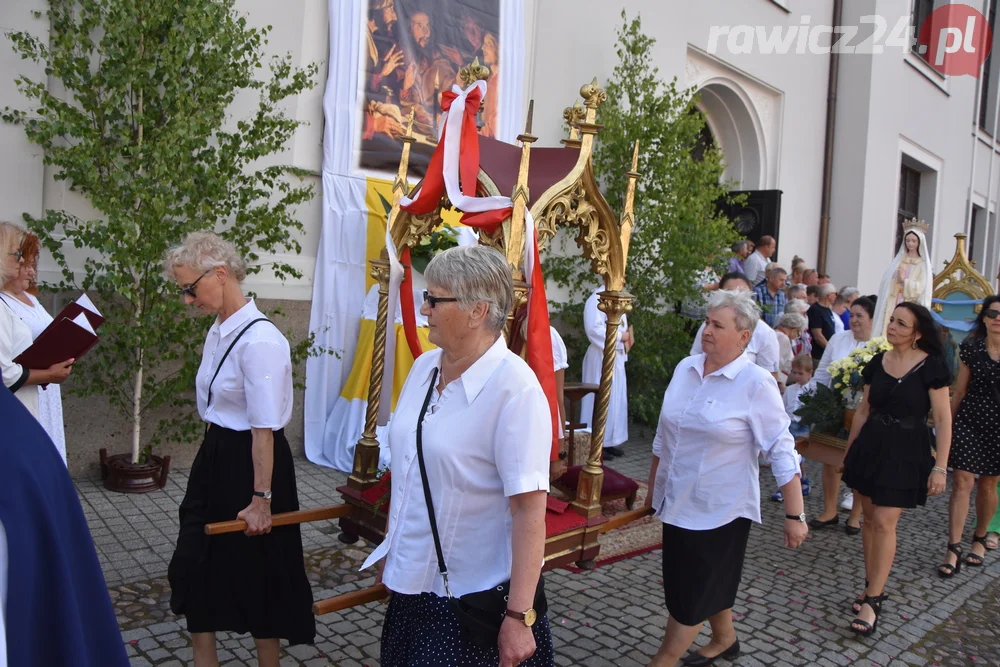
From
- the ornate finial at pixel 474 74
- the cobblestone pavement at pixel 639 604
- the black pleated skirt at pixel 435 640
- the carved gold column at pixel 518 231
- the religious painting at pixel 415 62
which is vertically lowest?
the cobblestone pavement at pixel 639 604

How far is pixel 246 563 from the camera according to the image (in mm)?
2949

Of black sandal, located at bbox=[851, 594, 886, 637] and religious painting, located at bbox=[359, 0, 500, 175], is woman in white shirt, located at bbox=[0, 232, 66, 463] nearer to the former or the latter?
religious painting, located at bbox=[359, 0, 500, 175]

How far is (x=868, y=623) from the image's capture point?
14.2ft

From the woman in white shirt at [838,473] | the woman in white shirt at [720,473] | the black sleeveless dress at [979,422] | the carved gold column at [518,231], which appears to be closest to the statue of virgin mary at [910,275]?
the woman in white shirt at [838,473]

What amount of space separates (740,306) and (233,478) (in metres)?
2.27

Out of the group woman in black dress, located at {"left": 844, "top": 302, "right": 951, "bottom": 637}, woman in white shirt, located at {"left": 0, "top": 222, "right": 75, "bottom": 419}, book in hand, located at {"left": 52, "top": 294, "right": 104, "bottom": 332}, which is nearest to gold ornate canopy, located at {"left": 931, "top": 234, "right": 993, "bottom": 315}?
woman in black dress, located at {"left": 844, "top": 302, "right": 951, "bottom": 637}

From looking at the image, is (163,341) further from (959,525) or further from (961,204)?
(961,204)

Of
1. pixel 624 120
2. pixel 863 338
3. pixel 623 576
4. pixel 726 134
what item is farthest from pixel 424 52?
pixel 726 134

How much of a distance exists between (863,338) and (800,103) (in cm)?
938

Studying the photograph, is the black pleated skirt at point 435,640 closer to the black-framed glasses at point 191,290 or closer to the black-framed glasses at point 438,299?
the black-framed glasses at point 438,299

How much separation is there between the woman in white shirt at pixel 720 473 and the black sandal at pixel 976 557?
10.7 feet

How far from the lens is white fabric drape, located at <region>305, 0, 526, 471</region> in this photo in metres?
7.05

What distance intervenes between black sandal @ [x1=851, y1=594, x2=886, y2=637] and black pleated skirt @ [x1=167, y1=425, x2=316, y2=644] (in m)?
3.13

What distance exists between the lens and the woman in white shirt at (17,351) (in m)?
2.95
